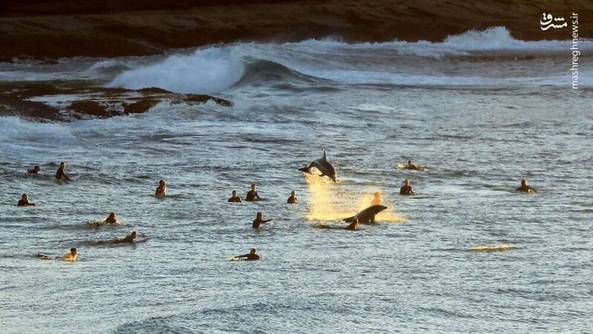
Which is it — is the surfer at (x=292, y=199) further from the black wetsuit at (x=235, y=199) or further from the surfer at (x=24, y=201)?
the surfer at (x=24, y=201)

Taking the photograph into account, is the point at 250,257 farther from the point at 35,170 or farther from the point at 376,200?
the point at 35,170

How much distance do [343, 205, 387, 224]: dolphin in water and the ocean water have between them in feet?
0.61

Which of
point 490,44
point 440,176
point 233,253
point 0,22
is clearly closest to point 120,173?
point 440,176

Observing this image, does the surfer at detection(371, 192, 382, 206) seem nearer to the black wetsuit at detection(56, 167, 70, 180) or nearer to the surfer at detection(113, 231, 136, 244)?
the surfer at detection(113, 231, 136, 244)

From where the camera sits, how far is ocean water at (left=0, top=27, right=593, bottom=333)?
1127cm

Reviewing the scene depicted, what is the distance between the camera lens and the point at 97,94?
30188 millimetres

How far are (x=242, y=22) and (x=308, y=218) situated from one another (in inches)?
1536

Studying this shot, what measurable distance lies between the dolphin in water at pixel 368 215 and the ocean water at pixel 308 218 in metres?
0.19

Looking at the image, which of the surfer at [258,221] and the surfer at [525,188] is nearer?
the surfer at [258,221]

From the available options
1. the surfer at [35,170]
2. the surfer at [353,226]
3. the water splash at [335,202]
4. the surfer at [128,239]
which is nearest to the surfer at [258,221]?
the water splash at [335,202]

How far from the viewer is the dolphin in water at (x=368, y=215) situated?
15500 mm

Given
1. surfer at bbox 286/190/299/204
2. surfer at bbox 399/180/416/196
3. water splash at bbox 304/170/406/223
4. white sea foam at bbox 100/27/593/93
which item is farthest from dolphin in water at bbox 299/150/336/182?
white sea foam at bbox 100/27/593/93

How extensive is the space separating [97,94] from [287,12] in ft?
89.2

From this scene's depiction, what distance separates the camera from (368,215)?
1555 cm
